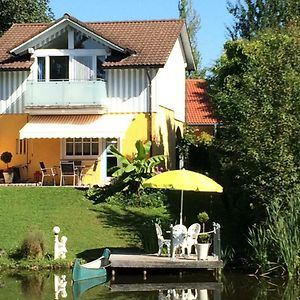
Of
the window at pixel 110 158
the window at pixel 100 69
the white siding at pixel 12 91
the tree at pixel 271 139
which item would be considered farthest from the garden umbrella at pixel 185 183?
the white siding at pixel 12 91

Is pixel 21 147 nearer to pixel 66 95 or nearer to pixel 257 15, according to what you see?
pixel 66 95

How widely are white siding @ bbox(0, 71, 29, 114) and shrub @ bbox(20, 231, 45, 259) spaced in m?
13.6

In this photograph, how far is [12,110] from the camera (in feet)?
112

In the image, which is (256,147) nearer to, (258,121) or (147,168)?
(258,121)

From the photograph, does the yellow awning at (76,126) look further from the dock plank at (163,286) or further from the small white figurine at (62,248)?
the dock plank at (163,286)

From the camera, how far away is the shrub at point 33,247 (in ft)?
69.7

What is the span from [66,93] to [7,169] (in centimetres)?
487

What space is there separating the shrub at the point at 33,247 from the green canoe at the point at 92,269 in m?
2.06

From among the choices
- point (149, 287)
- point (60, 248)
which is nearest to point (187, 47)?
point (60, 248)

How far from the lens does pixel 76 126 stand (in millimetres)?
32031

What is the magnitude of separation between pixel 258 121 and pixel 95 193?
949 cm

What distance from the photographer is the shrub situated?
2123 centimetres

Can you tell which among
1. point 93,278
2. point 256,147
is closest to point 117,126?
point 256,147

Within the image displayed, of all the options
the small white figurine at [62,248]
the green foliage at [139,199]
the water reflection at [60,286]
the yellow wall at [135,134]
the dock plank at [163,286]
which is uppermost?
the yellow wall at [135,134]
